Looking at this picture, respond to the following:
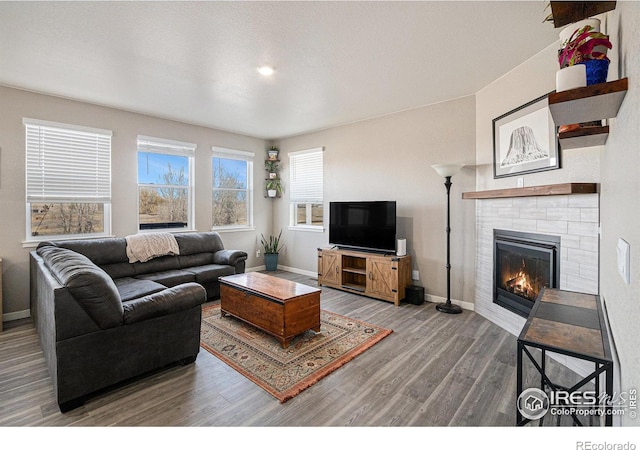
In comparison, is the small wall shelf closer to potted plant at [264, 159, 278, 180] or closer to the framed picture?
the framed picture

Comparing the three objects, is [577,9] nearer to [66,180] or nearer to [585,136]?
[585,136]

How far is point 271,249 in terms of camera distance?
6.42m

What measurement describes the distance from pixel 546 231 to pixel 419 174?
1907 millimetres

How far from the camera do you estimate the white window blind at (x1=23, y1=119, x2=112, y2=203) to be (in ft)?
12.6

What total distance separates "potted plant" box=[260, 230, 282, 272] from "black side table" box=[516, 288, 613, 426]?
4.99m

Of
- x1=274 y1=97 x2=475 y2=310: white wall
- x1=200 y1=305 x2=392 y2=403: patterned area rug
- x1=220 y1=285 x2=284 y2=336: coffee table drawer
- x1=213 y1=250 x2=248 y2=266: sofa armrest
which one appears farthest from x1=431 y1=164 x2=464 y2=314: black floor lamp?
x1=213 y1=250 x2=248 y2=266: sofa armrest

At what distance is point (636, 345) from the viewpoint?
808 millimetres

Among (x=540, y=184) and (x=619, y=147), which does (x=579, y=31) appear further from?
(x=540, y=184)

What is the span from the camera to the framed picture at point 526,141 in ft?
9.18

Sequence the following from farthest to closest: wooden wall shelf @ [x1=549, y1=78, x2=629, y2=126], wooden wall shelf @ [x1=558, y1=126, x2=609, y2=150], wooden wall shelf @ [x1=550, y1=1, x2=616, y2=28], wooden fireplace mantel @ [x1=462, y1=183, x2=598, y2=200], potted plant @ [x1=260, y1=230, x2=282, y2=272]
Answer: potted plant @ [x1=260, y1=230, x2=282, y2=272] → wooden fireplace mantel @ [x1=462, y1=183, x2=598, y2=200] → wooden wall shelf @ [x1=558, y1=126, x2=609, y2=150] → wooden wall shelf @ [x1=550, y1=1, x2=616, y2=28] → wooden wall shelf @ [x1=549, y1=78, x2=629, y2=126]

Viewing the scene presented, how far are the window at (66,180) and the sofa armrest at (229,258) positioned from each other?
61.8 inches
